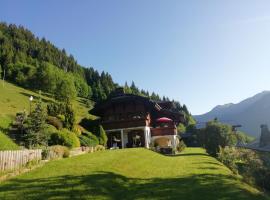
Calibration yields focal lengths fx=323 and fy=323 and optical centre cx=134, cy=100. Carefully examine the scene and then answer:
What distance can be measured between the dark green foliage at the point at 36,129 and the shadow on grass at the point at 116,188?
485 inches

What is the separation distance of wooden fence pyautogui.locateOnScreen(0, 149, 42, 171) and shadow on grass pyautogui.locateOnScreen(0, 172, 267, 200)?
5.19ft

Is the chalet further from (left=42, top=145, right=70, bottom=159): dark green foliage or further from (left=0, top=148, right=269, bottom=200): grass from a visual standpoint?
(left=0, top=148, right=269, bottom=200): grass

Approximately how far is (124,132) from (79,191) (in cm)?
3583

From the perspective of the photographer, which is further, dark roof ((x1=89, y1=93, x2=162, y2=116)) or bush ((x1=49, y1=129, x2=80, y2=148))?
dark roof ((x1=89, y1=93, x2=162, y2=116))

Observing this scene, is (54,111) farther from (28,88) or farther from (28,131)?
(28,88)

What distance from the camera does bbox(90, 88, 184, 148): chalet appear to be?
162ft

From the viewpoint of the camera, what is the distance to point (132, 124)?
4966cm

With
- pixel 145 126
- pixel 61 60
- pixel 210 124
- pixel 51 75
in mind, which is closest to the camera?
pixel 145 126

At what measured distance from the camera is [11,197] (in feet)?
43.8

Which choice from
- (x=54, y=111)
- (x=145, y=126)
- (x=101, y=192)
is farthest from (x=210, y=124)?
(x=101, y=192)

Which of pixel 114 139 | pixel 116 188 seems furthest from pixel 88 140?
pixel 116 188

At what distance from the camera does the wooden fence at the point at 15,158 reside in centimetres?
1711

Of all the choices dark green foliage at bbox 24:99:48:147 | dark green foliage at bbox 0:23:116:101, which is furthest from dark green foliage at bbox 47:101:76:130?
dark green foliage at bbox 0:23:116:101

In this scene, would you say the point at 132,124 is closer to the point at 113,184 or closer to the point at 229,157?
the point at 229,157
